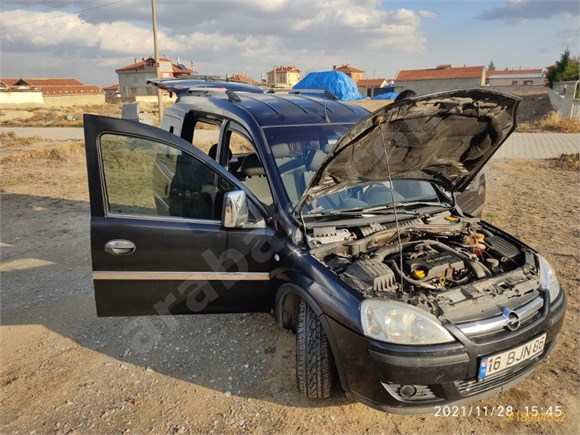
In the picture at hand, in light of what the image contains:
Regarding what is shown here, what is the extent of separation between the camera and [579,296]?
3934 mm

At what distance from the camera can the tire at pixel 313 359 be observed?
2506 millimetres

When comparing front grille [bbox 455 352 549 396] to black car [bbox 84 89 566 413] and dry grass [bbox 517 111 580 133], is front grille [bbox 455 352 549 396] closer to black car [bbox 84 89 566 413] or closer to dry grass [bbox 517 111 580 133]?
black car [bbox 84 89 566 413]

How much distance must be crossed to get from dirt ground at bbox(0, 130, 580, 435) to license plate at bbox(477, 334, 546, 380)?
503mm

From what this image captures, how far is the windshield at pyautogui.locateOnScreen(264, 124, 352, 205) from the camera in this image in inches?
119

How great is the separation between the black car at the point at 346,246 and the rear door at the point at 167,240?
0.01 m

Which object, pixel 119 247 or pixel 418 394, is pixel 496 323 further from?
pixel 119 247

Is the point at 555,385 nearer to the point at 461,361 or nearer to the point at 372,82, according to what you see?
the point at 461,361

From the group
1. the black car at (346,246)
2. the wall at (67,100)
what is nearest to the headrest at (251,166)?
the black car at (346,246)

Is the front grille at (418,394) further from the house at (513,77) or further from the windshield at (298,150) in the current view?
the house at (513,77)

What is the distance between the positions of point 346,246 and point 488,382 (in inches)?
44.6

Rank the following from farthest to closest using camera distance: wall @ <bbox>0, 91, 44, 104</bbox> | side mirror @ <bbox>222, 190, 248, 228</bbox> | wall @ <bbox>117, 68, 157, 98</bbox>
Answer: wall @ <bbox>117, 68, 157, 98</bbox>
wall @ <bbox>0, 91, 44, 104</bbox>
side mirror @ <bbox>222, 190, 248, 228</bbox>

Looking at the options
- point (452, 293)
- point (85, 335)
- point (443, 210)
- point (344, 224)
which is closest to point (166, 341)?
point (85, 335)

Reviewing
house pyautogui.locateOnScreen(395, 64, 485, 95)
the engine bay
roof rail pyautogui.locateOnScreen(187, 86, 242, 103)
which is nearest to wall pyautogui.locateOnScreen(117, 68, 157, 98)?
house pyautogui.locateOnScreen(395, 64, 485, 95)

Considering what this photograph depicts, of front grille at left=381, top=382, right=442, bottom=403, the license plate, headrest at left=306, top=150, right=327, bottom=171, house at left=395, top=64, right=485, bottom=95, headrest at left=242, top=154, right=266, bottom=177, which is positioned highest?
house at left=395, top=64, right=485, bottom=95
